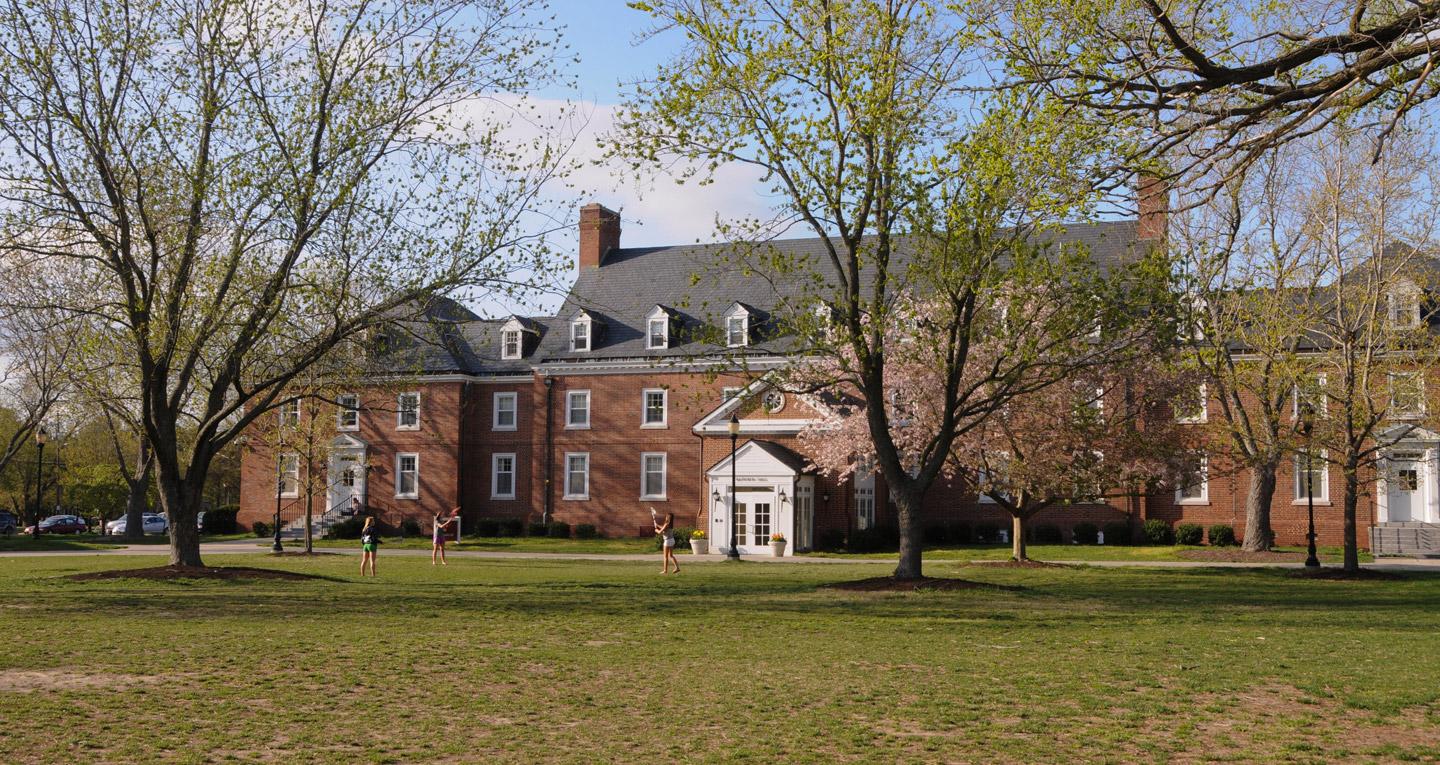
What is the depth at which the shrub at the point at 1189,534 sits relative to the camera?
42.9 m

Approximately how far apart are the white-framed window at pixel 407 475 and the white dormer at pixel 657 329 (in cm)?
1113

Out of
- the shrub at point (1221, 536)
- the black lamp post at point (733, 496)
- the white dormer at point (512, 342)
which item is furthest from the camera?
the white dormer at point (512, 342)

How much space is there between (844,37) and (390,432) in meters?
37.2

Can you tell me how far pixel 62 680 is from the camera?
10.8m

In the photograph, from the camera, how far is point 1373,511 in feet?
140

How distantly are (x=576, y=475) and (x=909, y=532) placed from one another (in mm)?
29717

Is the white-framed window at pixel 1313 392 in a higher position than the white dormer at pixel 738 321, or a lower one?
lower

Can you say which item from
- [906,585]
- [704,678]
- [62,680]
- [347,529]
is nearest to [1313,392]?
[906,585]

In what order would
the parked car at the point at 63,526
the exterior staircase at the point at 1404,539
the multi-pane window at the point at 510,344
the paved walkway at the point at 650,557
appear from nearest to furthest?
the paved walkway at the point at 650,557 → the exterior staircase at the point at 1404,539 → the multi-pane window at the point at 510,344 → the parked car at the point at 63,526

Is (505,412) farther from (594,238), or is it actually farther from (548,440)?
(594,238)

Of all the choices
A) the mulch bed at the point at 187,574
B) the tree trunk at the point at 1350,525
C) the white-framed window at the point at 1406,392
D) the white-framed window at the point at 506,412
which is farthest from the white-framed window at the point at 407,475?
the white-framed window at the point at 1406,392

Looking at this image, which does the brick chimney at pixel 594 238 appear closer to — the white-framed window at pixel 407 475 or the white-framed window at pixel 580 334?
the white-framed window at pixel 580 334

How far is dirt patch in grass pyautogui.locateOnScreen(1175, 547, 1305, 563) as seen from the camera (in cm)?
3491

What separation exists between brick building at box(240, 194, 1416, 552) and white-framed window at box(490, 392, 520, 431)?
0.19 feet
